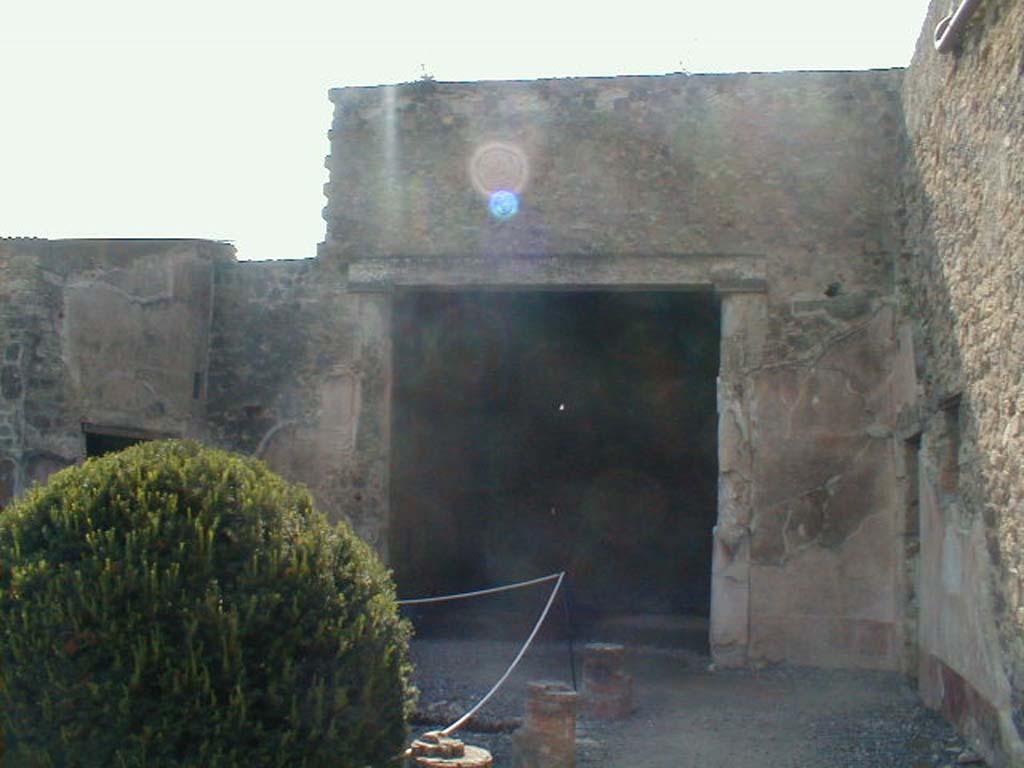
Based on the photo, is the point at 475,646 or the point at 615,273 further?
the point at 475,646

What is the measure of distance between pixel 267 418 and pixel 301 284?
993mm

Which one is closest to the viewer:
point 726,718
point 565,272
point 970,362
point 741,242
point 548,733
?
point 548,733

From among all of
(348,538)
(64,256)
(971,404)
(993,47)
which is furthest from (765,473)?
(64,256)

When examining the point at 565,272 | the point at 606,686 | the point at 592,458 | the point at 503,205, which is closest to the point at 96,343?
the point at 503,205

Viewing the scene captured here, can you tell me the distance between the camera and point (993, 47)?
541 cm

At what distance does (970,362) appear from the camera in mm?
5902

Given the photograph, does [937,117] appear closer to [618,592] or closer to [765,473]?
[765,473]

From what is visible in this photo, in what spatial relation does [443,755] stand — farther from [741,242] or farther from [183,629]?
[741,242]

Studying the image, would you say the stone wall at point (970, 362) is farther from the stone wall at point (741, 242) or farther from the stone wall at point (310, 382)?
the stone wall at point (310, 382)

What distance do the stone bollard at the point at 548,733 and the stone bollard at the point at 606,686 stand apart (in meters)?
1.21

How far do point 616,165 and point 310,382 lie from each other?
8.64 ft

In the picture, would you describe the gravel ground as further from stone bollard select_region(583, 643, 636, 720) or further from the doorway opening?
the doorway opening

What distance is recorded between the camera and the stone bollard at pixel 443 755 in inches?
204

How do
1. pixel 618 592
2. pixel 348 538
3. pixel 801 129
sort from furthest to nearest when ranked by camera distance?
1. pixel 618 592
2. pixel 801 129
3. pixel 348 538
